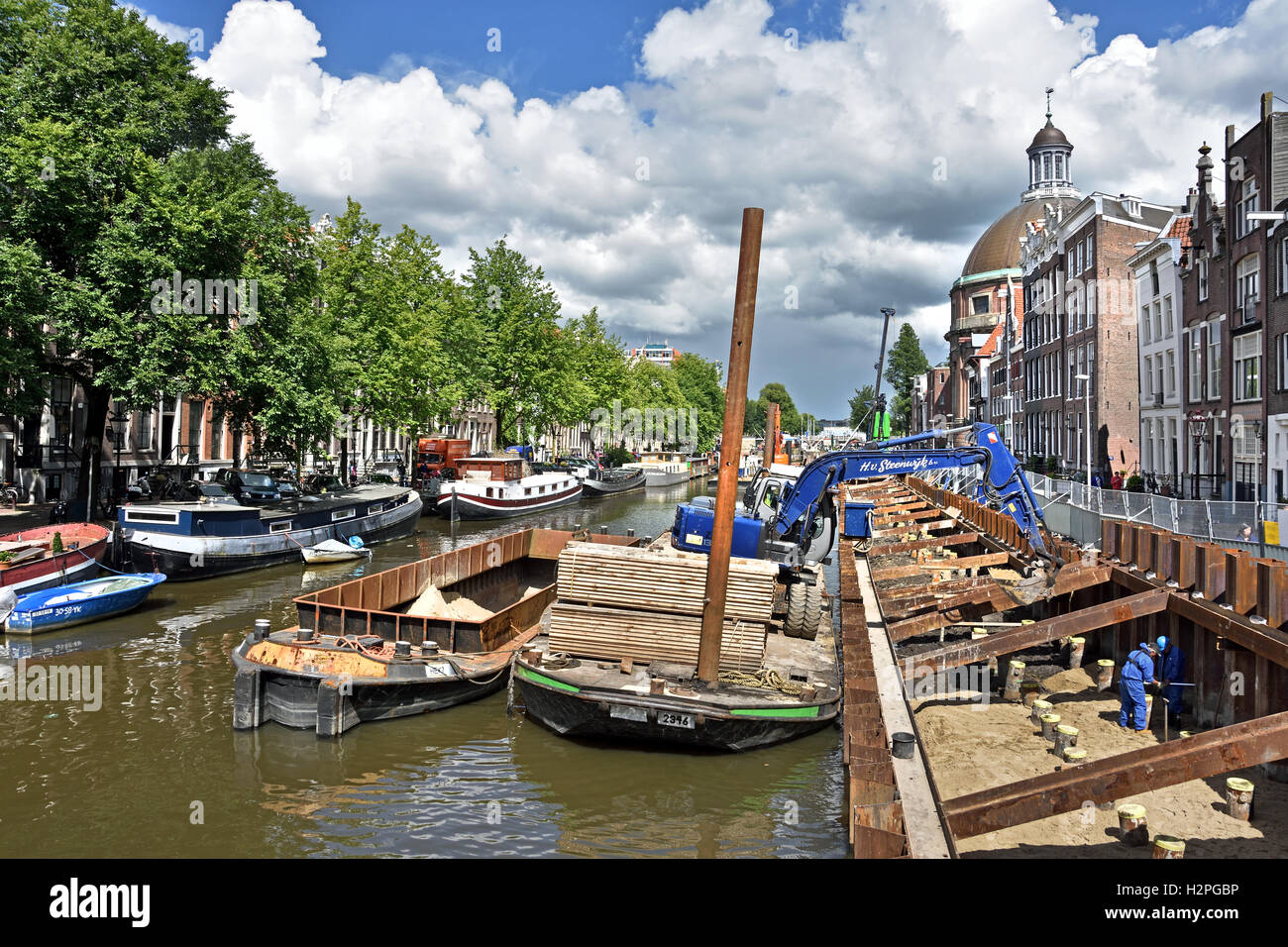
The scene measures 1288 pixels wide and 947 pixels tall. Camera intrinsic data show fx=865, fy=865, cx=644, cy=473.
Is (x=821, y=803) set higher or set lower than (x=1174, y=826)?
lower

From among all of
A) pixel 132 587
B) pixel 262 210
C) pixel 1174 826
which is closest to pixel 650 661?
pixel 1174 826

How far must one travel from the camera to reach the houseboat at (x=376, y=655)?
1468 cm

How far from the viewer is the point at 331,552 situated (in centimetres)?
3428

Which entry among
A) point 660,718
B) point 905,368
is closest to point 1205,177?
point 660,718

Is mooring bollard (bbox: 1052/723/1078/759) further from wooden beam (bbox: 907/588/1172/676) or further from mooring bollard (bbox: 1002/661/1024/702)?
mooring bollard (bbox: 1002/661/1024/702)

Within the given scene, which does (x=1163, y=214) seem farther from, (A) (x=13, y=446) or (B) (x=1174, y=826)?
(A) (x=13, y=446)

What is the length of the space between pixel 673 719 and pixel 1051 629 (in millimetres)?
6387

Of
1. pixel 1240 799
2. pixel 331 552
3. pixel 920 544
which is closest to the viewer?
pixel 1240 799

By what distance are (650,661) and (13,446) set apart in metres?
38.5

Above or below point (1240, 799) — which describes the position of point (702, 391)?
above

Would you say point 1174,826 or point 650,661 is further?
point 650,661

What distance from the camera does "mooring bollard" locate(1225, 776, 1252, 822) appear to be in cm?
993

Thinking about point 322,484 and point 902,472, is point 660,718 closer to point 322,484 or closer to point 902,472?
point 902,472
